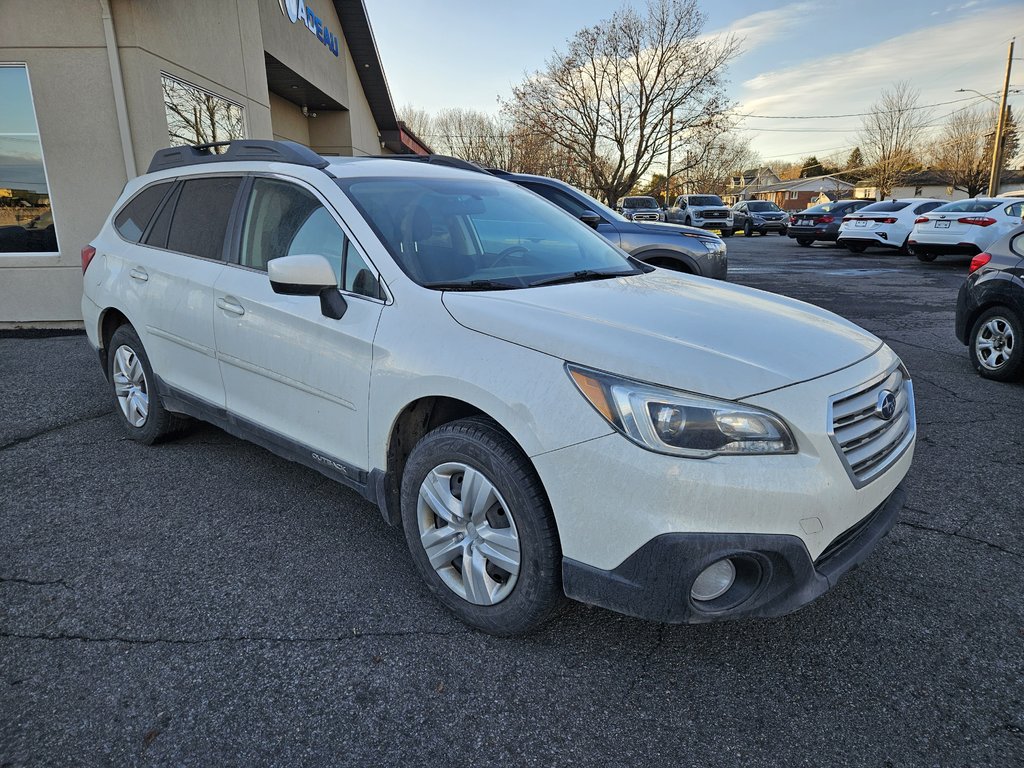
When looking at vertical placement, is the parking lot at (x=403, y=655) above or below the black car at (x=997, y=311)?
below

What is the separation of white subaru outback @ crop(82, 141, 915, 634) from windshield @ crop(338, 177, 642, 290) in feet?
0.05

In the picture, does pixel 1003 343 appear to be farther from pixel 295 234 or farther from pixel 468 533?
pixel 295 234

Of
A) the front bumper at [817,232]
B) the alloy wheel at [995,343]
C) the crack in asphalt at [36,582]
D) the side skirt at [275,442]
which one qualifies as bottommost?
the crack in asphalt at [36,582]

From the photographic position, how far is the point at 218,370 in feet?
11.3

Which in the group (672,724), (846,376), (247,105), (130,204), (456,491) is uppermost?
(247,105)

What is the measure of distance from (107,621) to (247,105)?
9.97 meters

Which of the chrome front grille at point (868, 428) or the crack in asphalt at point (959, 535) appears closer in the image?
the chrome front grille at point (868, 428)

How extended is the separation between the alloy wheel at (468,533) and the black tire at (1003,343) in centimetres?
533

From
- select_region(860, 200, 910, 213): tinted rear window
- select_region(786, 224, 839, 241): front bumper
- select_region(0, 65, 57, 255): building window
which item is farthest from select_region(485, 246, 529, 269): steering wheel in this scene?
select_region(786, 224, 839, 241): front bumper

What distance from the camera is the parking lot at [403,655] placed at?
199 cm

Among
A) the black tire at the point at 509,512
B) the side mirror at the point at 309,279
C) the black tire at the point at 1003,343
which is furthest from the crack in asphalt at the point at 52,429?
the black tire at the point at 1003,343

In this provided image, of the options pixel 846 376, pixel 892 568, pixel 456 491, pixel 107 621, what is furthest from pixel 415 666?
pixel 892 568

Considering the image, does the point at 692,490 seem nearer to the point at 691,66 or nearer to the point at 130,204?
the point at 130,204

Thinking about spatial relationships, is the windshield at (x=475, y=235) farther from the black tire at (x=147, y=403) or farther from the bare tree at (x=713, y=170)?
the bare tree at (x=713, y=170)
